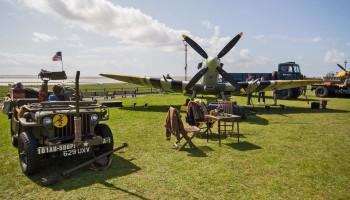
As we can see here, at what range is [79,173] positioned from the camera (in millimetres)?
6062

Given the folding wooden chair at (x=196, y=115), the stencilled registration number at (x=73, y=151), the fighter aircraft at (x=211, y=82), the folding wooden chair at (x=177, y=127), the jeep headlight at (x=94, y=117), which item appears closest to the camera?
the stencilled registration number at (x=73, y=151)

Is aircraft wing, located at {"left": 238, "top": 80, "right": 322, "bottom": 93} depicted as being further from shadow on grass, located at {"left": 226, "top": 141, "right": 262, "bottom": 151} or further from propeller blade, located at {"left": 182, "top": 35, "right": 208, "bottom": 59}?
shadow on grass, located at {"left": 226, "top": 141, "right": 262, "bottom": 151}

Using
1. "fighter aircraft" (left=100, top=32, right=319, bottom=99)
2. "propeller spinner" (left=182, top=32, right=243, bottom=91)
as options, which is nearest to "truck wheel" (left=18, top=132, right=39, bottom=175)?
"fighter aircraft" (left=100, top=32, right=319, bottom=99)

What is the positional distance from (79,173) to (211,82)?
42.8 feet

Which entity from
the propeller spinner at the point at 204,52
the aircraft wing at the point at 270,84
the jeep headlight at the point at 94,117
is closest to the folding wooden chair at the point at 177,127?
the jeep headlight at the point at 94,117

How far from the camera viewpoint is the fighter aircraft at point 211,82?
55.7 ft

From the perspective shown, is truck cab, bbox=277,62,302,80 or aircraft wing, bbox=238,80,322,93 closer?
aircraft wing, bbox=238,80,322,93

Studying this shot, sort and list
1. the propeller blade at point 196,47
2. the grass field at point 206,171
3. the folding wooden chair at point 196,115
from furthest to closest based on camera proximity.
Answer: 1. the propeller blade at point 196,47
2. the folding wooden chair at point 196,115
3. the grass field at point 206,171

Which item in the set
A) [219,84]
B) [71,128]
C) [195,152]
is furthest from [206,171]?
[219,84]

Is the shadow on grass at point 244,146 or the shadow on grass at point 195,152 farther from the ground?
the shadow on grass at point 244,146

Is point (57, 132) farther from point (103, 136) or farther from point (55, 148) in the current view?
point (103, 136)

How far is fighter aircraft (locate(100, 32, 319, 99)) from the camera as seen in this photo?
1698 centimetres

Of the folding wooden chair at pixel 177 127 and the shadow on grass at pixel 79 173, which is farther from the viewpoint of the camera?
the folding wooden chair at pixel 177 127

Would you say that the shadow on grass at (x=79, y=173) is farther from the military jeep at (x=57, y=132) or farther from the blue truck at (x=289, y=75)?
the blue truck at (x=289, y=75)
